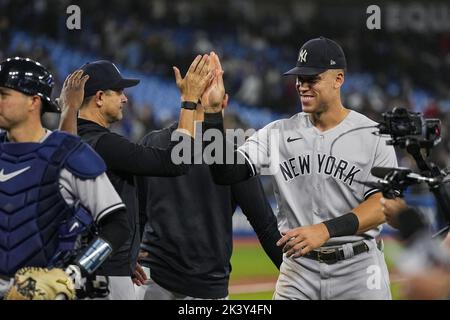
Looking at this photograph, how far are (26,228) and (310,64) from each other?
6.59 feet

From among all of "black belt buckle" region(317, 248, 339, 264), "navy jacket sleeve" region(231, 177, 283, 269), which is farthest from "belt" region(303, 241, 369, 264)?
"navy jacket sleeve" region(231, 177, 283, 269)

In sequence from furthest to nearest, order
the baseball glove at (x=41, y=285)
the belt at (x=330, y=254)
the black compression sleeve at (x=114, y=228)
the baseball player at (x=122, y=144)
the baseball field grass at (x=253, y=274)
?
A: the baseball field grass at (x=253, y=274) < the belt at (x=330, y=254) < the baseball player at (x=122, y=144) < the black compression sleeve at (x=114, y=228) < the baseball glove at (x=41, y=285)

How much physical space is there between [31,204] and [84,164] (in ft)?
0.97

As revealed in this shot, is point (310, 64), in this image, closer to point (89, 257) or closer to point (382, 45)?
point (89, 257)

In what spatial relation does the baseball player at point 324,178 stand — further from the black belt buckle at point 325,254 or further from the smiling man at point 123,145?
the smiling man at point 123,145

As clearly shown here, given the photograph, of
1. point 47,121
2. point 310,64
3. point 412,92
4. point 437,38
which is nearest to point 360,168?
point 310,64

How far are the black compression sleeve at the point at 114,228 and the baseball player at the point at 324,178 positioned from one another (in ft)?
2.56

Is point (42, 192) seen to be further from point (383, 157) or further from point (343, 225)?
point (383, 157)

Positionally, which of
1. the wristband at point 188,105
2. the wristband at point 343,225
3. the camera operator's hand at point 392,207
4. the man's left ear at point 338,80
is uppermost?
the man's left ear at point 338,80

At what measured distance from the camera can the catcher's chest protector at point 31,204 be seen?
373cm

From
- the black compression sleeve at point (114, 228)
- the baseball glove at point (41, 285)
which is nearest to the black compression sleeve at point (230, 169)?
the black compression sleeve at point (114, 228)

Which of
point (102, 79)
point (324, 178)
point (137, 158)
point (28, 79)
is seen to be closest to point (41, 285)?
point (28, 79)

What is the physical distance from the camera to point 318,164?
4.77 m
